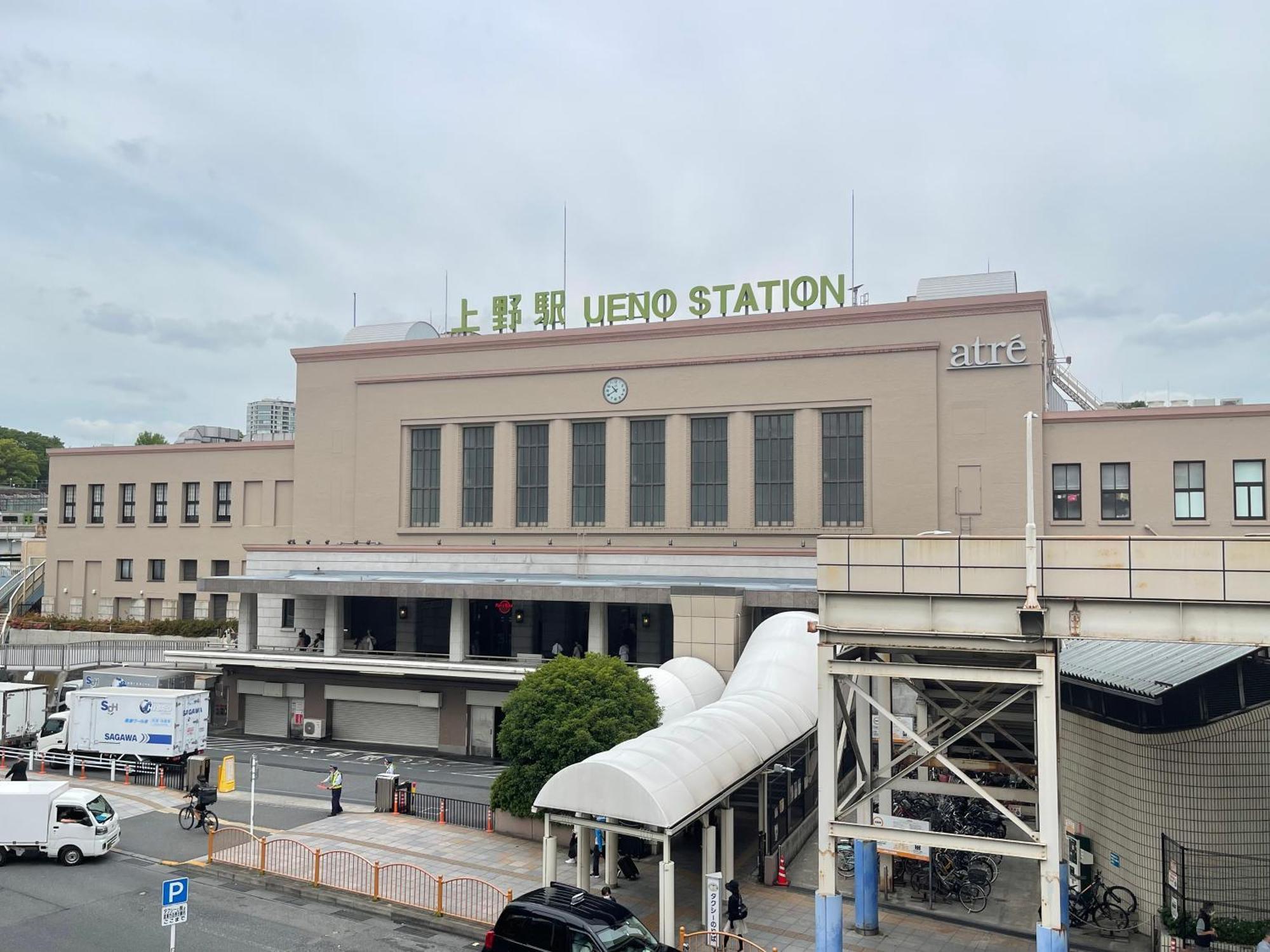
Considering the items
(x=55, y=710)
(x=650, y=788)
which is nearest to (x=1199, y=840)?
(x=650, y=788)

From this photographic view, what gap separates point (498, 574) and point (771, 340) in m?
17.7

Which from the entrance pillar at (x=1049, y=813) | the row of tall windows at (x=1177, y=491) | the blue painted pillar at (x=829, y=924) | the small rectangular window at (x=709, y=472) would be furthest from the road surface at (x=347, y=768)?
the row of tall windows at (x=1177, y=491)

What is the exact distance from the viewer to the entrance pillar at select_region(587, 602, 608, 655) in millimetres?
44188

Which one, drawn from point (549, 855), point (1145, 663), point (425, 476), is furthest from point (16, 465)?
point (1145, 663)

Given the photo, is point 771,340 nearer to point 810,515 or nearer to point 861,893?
point 810,515

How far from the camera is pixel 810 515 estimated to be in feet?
157

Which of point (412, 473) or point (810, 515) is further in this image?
point (412, 473)

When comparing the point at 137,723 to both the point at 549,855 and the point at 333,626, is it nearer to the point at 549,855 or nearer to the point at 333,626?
the point at 333,626

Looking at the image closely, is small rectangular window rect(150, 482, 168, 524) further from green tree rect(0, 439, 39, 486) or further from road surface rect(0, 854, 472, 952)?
green tree rect(0, 439, 39, 486)

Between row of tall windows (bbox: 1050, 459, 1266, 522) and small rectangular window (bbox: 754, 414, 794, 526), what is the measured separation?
1192 cm

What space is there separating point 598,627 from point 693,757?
73.4 feet

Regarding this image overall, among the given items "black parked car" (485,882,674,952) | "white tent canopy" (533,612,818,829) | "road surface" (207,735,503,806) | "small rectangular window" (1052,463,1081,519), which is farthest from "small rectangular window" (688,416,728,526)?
"black parked car" (485,882,674,952)

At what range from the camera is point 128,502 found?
65500mm

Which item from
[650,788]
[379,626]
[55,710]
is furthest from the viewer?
[379,626]
